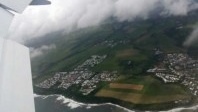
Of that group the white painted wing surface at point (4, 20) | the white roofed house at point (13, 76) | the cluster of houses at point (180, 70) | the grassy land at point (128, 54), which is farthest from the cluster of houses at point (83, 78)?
the white roofed house at point (13, 76)

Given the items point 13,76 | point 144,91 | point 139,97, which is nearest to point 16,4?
point 13,76

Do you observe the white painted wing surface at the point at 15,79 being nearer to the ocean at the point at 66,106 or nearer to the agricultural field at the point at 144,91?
the ocean at the point at 66,106

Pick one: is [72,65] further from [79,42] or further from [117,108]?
[117,108]

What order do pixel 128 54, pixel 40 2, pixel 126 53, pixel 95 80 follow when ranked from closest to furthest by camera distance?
1. pixel 40 2
2. pixel 95 80
3. pixel 128 54
4. pixel 126 53

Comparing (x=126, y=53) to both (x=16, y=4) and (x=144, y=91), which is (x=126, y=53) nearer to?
(x=144, y=91)

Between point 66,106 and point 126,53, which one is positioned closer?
point 66,106

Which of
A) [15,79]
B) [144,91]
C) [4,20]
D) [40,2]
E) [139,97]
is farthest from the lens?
[144,91]

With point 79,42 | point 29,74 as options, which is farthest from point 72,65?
point 29,74
